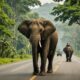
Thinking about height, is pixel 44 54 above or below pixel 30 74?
above

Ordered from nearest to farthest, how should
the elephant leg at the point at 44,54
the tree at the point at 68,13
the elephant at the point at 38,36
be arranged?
1. the elephant at the point at 38,36
2. the elephant leg at the point at 44,54
3. the tree at the point at 68,13

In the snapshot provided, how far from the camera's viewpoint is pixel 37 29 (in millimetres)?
22828

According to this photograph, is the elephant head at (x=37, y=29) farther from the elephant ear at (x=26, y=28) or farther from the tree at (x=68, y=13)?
the tree at (x=68, y=13)

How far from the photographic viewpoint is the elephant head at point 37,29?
22.4 meters

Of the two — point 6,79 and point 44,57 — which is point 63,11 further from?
point 6,79

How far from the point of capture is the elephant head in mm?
22406

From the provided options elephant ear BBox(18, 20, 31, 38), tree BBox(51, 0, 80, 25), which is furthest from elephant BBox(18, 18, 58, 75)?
tree BBox(51, 0, 80, 25)

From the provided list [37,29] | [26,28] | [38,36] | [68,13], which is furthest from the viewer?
[68,13]

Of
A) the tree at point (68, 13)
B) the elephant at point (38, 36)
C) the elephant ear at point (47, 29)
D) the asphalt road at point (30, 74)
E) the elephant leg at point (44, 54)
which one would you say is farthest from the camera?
the tree at point (68, 13)

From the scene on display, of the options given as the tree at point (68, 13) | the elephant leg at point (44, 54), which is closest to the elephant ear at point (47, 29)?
the elephant leg at point (44, 54)

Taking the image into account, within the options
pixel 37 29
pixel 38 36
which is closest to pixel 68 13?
pixel 37 29

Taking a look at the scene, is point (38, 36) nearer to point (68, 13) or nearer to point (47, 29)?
point (47, 29)

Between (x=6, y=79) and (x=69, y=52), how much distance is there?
36938 millimetres

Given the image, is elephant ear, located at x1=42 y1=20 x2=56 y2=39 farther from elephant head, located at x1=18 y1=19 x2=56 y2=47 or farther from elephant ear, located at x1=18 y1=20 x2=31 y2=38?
elephant ear, located at x1=18 y1=20 x2=31 y2=38
